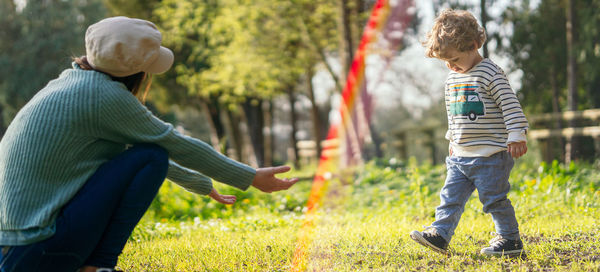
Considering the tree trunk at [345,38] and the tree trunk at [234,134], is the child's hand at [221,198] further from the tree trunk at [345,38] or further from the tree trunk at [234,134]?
the tree trunk at [234,134]

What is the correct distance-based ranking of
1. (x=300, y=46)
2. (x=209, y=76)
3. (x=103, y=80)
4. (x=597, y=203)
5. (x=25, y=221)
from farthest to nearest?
(x=209, y=76) → (x=300, y=46) → (x=597, y=203) → (x=103, y=80) → (x=25, y=221)

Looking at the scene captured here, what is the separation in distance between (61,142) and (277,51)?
39.8 feet

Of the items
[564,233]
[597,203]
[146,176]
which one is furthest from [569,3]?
[146,176]

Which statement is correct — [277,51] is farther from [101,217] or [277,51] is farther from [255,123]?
[101,217]

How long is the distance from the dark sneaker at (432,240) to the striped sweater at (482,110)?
1.62 ft

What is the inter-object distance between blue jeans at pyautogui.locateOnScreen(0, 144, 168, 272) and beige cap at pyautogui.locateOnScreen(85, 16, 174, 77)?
363 mm

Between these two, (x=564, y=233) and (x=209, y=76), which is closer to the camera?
(x=564, y=233)

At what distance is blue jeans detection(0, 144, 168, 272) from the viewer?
2.04 m

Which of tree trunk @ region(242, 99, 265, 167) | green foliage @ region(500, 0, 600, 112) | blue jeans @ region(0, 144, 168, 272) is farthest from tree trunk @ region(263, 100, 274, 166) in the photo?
blue jeans @ region(0, 144, 168, 272)

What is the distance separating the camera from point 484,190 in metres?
2.95

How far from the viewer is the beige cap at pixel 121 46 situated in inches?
86.6

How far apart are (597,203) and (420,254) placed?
2.40 metres

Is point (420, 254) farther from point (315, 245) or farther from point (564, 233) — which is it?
point (564, 233)

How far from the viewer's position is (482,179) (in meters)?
2.95
